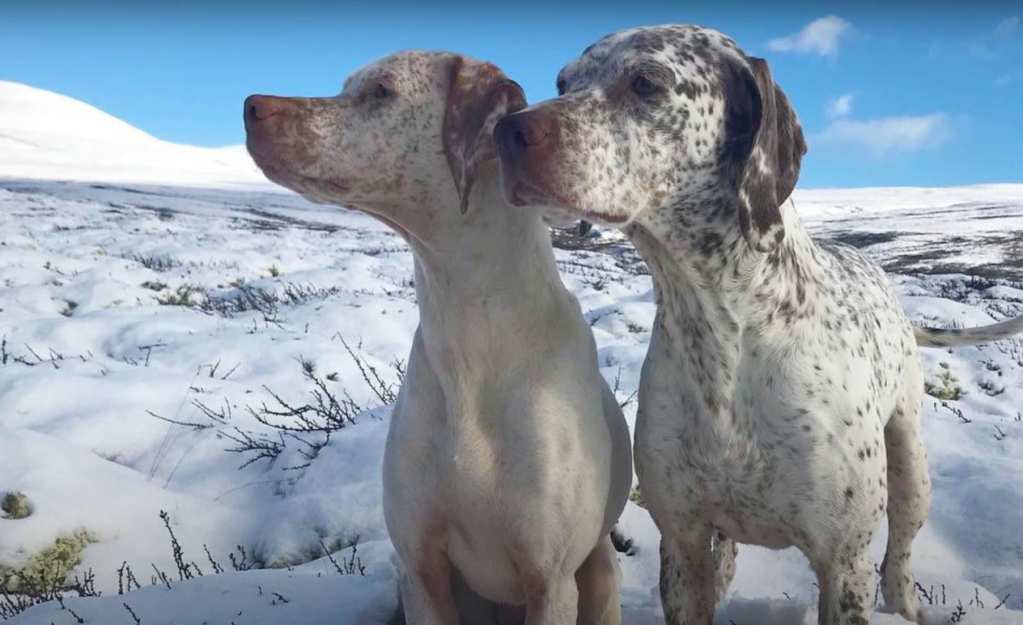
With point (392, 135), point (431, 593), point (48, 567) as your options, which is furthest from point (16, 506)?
point (392, 135)

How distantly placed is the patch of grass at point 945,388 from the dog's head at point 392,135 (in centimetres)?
556

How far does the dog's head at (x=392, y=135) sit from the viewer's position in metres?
2.38

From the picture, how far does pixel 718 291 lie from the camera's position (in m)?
2.47

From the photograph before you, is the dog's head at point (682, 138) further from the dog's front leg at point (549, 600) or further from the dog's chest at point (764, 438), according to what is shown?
the dog's front leg at point (549, 600)

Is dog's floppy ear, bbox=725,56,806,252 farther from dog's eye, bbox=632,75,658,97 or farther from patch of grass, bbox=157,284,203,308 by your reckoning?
patch of grass, bbox=157,284,203,308

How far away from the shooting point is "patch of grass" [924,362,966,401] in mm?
6730

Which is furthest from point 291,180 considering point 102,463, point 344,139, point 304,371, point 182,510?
point 304,371

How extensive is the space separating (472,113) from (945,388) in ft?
18.8

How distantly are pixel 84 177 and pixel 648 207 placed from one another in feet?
160

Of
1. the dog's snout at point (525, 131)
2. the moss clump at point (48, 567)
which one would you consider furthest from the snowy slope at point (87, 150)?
the dog's snout at point (525, 131)

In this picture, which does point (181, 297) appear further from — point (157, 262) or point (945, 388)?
point (945, 388)

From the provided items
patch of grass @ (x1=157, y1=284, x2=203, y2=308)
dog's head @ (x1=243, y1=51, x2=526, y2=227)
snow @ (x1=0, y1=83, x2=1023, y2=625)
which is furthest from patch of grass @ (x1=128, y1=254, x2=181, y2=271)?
dog's head @ (x1=243, y1=51, x2=526, y2=227)

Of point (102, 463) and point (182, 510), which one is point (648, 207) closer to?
point (182, 510)

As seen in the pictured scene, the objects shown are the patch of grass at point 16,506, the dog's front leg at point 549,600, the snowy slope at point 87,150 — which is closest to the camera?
the dog's front leg at point 549,600
